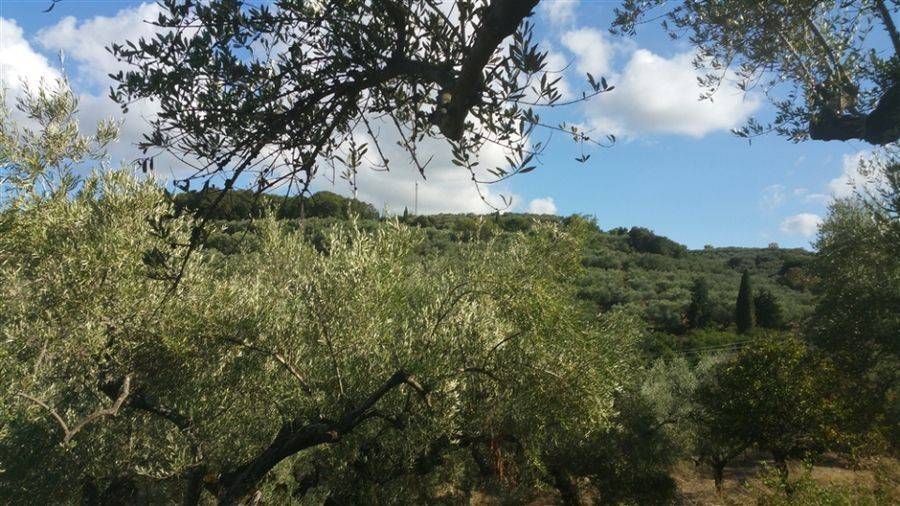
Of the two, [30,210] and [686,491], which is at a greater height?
[30,210]

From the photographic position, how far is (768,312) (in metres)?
38.8

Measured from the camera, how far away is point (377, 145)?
10.3 feet

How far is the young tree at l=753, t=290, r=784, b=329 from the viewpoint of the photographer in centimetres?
3822

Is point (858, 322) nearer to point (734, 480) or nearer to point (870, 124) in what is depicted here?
point (734, 480)

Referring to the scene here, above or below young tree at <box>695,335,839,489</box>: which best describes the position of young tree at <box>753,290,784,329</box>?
above

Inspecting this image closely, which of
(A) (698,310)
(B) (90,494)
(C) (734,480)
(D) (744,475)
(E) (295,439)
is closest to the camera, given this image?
(E) (295,439)

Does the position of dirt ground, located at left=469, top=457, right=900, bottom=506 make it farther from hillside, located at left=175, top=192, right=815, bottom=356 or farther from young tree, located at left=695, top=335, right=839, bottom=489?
hillside, located at left=175, top=192, right=815, bottom=356

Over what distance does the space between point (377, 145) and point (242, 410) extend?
21.3 feet

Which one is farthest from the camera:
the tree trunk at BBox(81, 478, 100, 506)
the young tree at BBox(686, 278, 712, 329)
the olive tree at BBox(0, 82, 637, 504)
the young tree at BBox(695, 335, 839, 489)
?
the young tree at BBox(686, 278, 712, 329)

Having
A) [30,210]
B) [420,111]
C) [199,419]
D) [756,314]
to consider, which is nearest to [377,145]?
[420,111]

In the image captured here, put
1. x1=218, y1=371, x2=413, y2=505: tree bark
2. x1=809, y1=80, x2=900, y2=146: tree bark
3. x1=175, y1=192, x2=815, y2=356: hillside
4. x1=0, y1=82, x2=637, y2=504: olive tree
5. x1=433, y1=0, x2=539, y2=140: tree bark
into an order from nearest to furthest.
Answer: x1=433, y1=0, x2=539, y2=140: tree bark < x1=809, y1=80, x2=900, y2=146: tree bark < x1=218, y1=371, x2=413, y2=505: tree bark < x1=0, y1=82, x2=637, y2=504: olive tree < x1=175, y1=192, x2=815, y2=356: hillside

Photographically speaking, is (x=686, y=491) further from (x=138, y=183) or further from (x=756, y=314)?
(x=756, y=314)

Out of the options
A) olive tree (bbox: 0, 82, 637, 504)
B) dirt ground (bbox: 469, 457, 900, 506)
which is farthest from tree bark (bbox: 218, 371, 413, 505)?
dirt ground (bbox: 469, 457, 900, 506)

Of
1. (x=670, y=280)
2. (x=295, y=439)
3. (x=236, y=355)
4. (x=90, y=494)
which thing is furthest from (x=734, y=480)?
(x=670, y=280)
